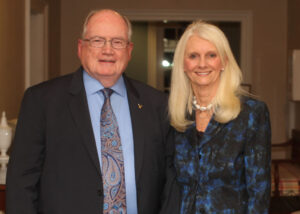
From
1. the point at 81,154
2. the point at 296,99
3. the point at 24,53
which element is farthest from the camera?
the point at 296,99

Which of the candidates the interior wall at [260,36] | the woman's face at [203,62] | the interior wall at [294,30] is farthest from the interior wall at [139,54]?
the woman's face at [203,62]

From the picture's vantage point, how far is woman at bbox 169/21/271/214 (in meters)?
1.98

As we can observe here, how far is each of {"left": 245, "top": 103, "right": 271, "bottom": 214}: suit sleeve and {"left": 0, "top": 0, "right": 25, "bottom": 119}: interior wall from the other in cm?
228

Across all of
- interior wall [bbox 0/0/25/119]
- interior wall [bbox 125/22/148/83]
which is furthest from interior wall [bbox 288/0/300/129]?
interior wall [bbox 125/22/148/83]

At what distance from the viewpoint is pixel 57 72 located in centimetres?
639

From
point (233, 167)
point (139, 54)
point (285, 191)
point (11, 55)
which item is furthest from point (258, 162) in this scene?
point (139, 54)

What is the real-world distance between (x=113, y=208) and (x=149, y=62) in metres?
8.17

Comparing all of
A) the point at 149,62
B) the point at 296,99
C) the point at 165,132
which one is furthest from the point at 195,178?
A: the point at 149,62

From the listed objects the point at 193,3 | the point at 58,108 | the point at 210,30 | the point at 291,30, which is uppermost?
the point at 193,3

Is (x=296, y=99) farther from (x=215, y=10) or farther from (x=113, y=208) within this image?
(x=113, y=208)

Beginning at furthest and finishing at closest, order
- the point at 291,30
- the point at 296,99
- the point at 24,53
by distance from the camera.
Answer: the point at 291,30, the point at 296,99, the point at 24,53

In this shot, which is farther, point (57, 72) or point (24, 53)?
point (57, 72)

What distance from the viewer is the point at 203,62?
2047mm

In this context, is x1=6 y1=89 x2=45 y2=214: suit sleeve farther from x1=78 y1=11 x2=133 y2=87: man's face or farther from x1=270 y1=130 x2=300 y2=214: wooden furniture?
x1=270 y1=130 x2=300 y2=214: wooden furniture
